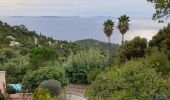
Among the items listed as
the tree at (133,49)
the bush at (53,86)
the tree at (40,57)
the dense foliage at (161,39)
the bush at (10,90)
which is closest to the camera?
the bush at (53,86)

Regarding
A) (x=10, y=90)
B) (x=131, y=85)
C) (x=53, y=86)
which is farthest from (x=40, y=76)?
(x=131, y=85)

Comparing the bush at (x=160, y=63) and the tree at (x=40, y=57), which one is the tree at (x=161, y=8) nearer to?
the bush at (x=160, y=63)

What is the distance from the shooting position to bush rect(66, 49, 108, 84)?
3112cm

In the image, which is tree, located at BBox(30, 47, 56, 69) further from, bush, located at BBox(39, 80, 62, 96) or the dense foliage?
bush, located at BBox(39, 80, 62, 96)

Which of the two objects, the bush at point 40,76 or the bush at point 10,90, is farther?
the bush at point 40,76

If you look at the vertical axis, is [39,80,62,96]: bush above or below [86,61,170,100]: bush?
below

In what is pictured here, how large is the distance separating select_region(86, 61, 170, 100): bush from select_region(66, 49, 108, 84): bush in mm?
12707

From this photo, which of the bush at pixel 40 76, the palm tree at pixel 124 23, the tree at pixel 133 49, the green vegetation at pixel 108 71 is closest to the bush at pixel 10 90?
the green vegetation at pixel 108 71

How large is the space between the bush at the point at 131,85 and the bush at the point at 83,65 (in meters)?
12.7

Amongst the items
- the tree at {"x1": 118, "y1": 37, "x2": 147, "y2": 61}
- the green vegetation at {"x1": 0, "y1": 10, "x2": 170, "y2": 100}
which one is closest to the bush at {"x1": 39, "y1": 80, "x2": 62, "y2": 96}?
the green vegetation at {"x1": 0, "y1": 10, "x2": 170, "y2": 100}

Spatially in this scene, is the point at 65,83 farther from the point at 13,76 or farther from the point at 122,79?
the point at 122,79

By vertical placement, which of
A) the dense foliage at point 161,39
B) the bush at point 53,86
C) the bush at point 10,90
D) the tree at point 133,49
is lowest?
the bush at point 10,90

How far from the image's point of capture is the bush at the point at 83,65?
102ft

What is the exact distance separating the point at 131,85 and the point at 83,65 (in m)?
14.5
